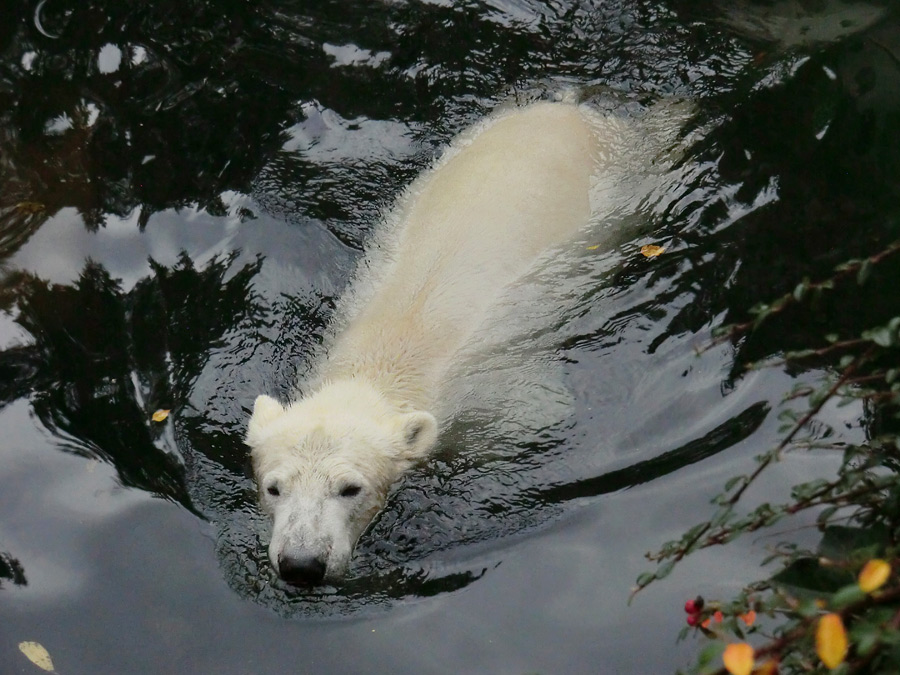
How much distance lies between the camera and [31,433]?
4.90 meters

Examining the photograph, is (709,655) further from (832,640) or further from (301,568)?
(301,568)

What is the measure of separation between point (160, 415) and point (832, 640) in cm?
421

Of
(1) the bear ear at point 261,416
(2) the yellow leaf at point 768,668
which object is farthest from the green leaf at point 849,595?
(1) the bear ear at point 261,416

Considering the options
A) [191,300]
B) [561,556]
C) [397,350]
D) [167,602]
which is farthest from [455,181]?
[167,602]

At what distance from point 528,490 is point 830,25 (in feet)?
16.2

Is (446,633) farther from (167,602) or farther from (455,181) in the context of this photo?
(455,181)

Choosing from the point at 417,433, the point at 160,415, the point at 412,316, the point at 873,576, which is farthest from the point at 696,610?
the point at 160,415

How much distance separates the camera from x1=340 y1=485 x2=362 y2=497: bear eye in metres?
4.40

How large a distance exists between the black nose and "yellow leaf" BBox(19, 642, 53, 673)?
1.07m

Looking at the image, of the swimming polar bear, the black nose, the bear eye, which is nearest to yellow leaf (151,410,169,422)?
the swimming polar bear

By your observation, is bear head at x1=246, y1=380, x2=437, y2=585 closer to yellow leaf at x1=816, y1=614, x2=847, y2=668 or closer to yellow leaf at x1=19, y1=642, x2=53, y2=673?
yellow leaf at x1=19, y1=642, x2=53, y2=673

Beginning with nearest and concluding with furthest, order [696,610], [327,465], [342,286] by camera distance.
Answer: [696,610], [327,465], [342,286]

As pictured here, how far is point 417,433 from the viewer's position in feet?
15.7

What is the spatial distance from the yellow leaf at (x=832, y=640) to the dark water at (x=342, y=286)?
2.06m
